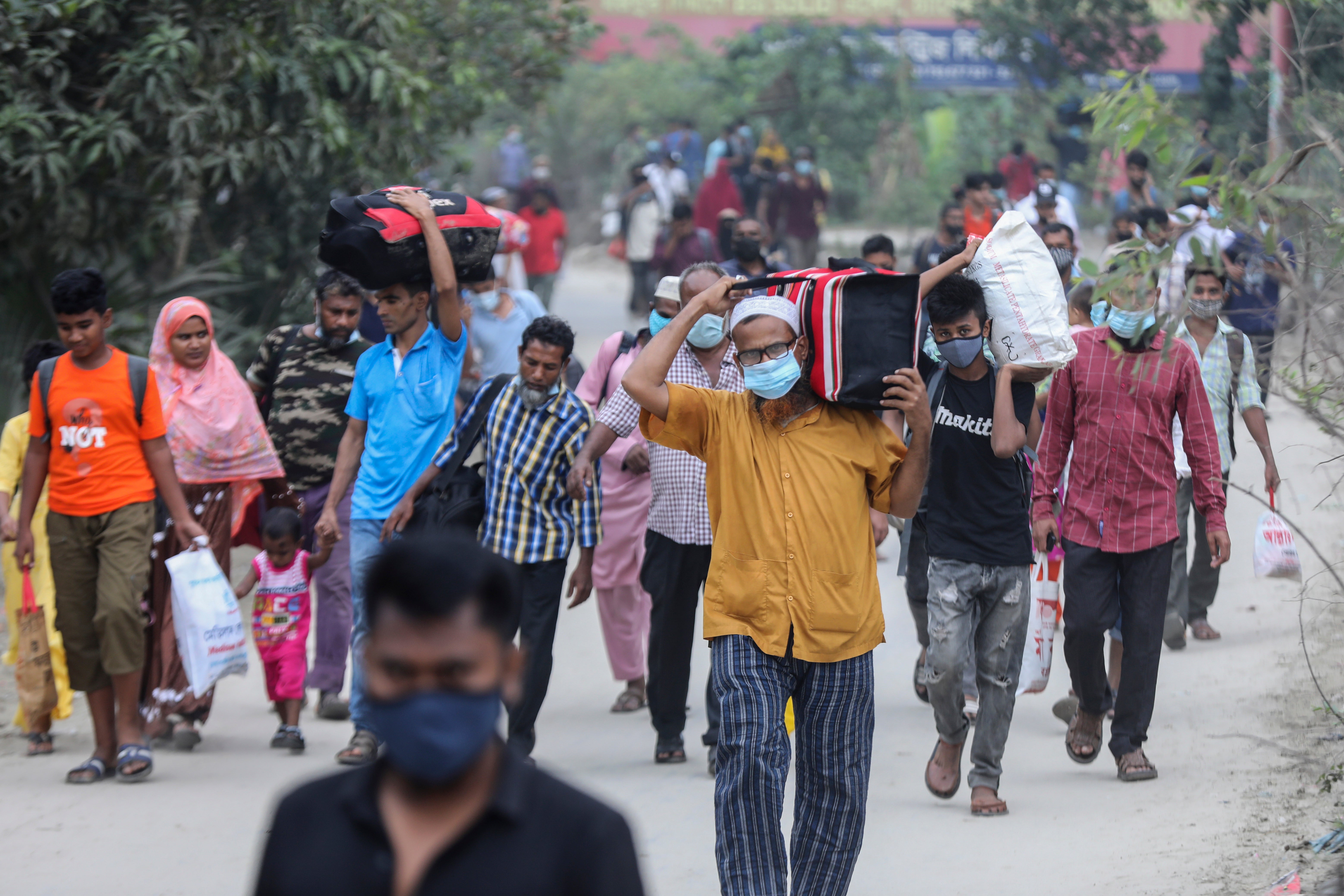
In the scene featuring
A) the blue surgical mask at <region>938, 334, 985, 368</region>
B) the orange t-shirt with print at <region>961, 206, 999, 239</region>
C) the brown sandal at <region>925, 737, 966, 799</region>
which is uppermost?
the orange t-shirt with print at <region>961, 206, 999, 239</region>

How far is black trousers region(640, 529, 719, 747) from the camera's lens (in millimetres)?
6199

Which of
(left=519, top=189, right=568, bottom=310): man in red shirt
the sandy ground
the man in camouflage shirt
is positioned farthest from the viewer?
(left=519, top=189, right=568, bottom=310): man in red shirt

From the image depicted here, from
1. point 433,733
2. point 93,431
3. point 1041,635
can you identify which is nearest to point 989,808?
point 1041,635

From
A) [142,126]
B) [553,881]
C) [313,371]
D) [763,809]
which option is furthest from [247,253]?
[553,881]

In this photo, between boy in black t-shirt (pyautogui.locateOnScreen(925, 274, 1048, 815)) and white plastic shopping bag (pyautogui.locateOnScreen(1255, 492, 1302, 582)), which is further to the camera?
white plastic shopping bag (pyautogui.locateOnScreen(1255, 492, 1302, 582))

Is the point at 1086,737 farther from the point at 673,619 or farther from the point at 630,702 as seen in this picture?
the point at 630,702

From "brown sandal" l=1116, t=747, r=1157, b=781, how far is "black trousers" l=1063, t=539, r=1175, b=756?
31mm

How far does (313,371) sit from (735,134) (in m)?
16.7

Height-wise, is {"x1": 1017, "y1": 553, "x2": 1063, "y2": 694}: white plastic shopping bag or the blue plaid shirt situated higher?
the blue plaid shirt

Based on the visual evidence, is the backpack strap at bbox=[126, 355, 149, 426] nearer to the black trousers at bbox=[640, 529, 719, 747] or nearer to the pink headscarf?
the pink headscarf

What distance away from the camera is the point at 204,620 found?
235 inches

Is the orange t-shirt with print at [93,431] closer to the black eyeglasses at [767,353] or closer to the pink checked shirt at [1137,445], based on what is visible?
the black eyeglasses at [767,353]

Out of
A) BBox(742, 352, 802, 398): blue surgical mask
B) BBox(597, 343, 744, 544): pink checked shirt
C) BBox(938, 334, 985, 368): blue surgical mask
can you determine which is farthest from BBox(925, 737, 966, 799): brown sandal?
BBox(742, 352, 802, 398): blue surgical mask

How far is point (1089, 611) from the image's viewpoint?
5.83m
